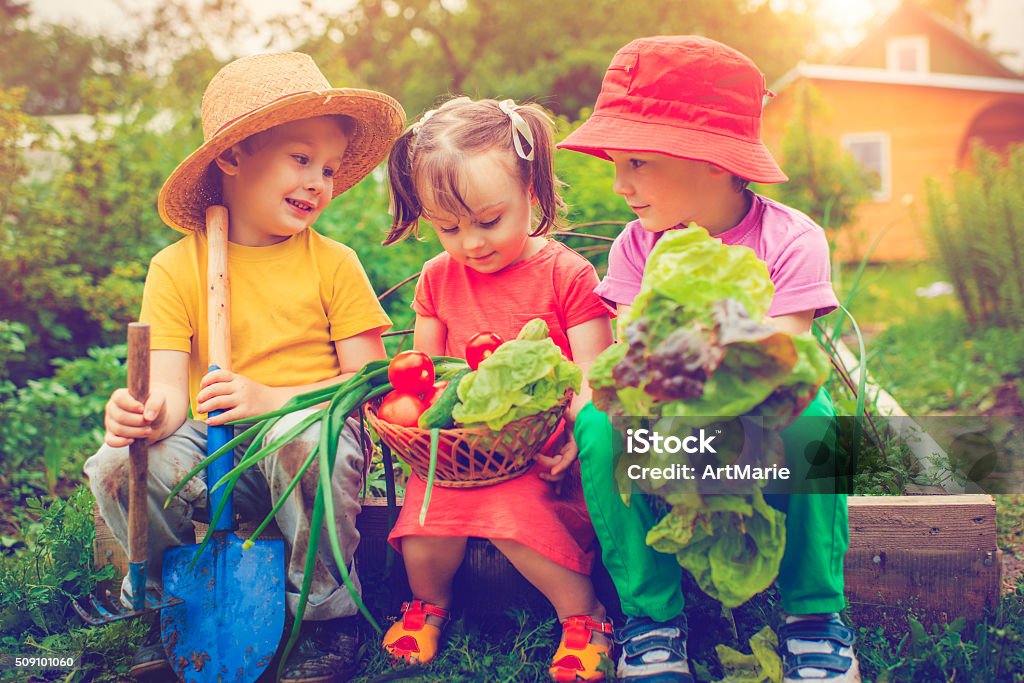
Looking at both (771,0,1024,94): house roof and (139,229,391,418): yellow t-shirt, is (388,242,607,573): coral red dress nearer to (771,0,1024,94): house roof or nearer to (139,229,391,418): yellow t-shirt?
(139,229,391,418): yellow t-shirt

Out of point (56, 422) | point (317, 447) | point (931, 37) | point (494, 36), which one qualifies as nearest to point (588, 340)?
point (317, 447)

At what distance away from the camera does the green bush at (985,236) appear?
4750 millimetres

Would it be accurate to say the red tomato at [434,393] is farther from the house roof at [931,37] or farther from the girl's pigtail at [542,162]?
the house roof at [931,37]

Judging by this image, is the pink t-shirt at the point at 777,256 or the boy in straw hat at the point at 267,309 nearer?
the pink t-shirt at the point at 777,256

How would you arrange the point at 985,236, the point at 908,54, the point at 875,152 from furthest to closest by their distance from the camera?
the point at 908,54 → the point at 875,152 → the point at 985,236

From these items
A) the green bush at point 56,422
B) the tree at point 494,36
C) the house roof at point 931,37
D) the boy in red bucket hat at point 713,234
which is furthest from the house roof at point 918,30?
the boy in red bucket hat at point 713,234

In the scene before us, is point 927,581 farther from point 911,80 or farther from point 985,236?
point 911,80

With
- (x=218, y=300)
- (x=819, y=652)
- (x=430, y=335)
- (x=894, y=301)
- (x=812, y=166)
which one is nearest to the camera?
(x=819, y=652)

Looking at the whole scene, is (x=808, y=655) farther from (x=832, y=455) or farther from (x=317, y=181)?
(x=317, y=181)

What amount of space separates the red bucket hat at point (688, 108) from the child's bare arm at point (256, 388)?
0.80 m

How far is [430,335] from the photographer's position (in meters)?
2.37

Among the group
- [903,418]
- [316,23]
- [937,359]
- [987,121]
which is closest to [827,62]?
[987,121]

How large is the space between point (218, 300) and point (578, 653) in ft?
3.93

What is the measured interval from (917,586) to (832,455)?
0.57 metres
